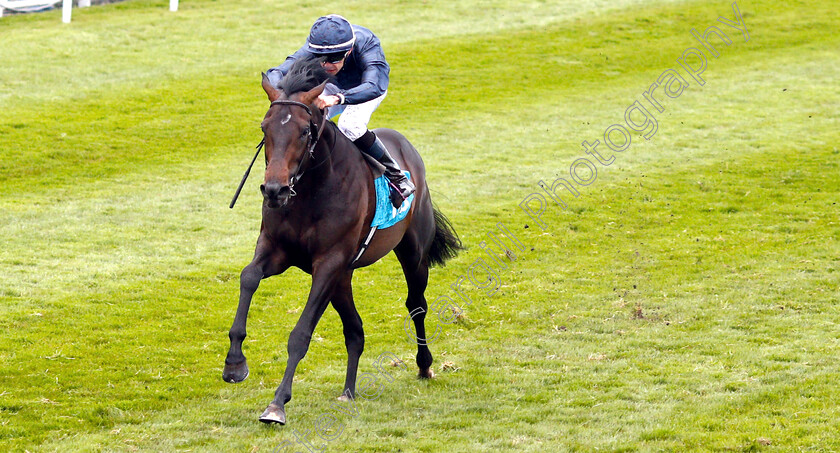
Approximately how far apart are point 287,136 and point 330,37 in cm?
124

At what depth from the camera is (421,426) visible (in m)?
7.04

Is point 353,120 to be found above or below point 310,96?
below

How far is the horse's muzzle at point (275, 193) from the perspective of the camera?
5.96m

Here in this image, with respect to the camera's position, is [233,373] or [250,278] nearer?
[233,373]

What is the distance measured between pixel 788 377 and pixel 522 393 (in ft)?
7.95

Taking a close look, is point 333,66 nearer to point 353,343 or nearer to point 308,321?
point 308,321

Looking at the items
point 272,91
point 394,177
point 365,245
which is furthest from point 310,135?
point 394,177

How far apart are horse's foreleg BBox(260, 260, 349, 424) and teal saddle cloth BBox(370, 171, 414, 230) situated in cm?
73

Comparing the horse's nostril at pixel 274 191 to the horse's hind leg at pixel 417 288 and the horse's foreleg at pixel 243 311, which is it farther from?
the horse's hind leg at pixel 417 288

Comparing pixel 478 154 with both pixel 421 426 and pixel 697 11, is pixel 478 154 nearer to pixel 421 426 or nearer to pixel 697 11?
pixel 421 426

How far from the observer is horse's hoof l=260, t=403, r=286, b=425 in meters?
6.38

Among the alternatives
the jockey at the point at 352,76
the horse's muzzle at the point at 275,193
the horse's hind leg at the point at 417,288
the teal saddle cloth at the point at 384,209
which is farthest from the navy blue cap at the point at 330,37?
the horse's hind leg at the point at 417,288

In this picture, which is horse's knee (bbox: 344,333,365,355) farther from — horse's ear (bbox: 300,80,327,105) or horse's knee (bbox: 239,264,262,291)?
horse's ear (bbox: 300,80,327,105)

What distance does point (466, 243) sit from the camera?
13.2m
